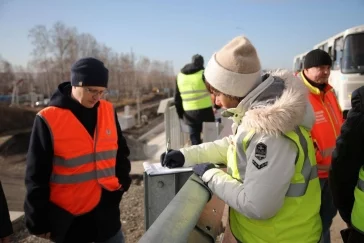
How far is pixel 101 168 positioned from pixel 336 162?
1489 millimetres

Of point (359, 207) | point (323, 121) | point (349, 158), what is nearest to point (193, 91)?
point (323, 121)

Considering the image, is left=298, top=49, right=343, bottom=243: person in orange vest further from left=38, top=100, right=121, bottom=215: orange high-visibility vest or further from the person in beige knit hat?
left=38, top=100, right=121, bottom=215: orange high-visibility vest

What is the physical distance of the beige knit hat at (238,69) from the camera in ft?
4.98

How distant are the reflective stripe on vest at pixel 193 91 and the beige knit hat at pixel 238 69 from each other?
3.73 meters

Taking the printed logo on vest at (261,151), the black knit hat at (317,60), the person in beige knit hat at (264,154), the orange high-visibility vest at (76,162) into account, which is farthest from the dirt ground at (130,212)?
the printed logo on vest at (261,151)

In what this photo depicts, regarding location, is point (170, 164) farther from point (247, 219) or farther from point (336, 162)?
point (336, 162)

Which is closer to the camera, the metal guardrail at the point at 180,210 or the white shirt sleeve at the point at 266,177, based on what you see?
the metal guardrail at the point at 180,210

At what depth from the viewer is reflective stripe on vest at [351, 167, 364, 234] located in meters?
1.59

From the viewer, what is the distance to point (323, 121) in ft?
8.36

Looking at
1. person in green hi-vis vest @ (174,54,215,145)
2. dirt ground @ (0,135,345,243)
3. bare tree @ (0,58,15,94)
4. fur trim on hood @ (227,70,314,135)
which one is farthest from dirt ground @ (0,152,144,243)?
bare tree @ (0,58,15,94)

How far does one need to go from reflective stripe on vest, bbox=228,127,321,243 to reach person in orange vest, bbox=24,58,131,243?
110 centimetres

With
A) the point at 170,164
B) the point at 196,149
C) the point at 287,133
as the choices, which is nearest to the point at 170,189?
the point at 170,164

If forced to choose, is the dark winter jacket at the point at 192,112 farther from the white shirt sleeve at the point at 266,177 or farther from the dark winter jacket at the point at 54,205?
the white shirt sleeve at the point at 266,177

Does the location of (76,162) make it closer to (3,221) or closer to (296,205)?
(3,221)
